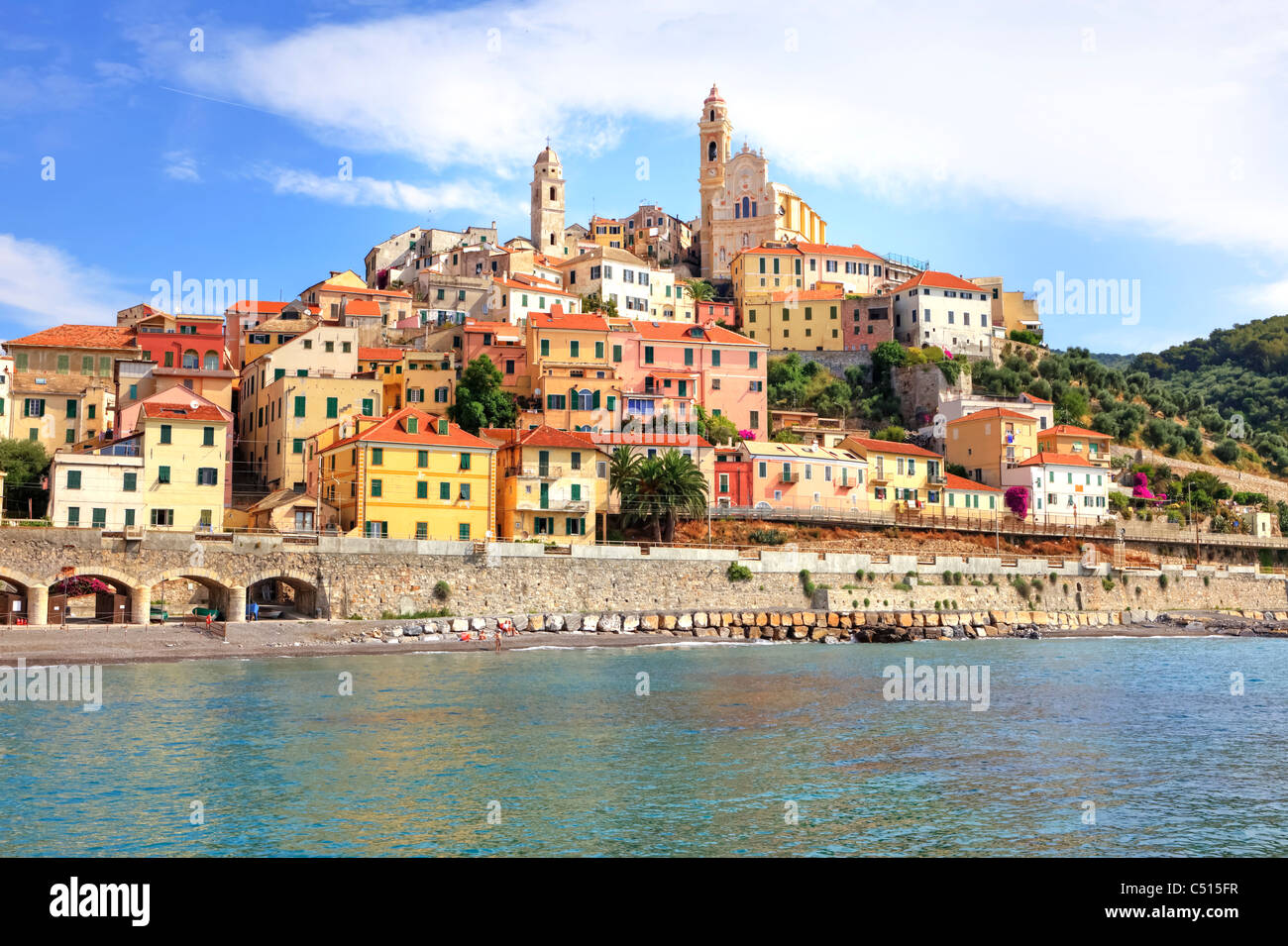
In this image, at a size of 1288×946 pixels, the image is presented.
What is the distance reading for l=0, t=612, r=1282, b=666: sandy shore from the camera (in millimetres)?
36969

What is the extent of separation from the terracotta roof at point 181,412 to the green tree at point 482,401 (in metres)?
17.1

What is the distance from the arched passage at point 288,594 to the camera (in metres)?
45.4

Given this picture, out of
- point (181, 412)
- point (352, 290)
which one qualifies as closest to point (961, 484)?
point (181, 412)

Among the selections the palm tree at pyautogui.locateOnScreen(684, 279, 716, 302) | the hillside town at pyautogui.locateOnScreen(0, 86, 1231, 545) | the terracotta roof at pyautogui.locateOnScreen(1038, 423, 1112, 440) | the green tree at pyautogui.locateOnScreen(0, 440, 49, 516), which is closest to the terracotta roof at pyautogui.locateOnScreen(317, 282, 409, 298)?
the hillside town at pyautogui.locateOnScreen(0, 86, 1231, 545)

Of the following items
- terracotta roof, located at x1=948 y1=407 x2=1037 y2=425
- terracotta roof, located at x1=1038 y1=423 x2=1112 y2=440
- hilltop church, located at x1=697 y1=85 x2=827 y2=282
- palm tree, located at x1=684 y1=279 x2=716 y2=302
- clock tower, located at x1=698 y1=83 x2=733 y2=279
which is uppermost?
clock tower, located at x1=698 y1=83 x2=733 y2=279

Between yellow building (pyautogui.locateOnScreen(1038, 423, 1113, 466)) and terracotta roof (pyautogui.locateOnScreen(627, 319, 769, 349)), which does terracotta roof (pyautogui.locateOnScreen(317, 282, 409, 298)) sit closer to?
terracotta roof (pyautogui.locateOnScreen(627, 319, 769, 349))

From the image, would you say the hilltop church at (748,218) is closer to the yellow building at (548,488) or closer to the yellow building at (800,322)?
the yellow building at (800,322)

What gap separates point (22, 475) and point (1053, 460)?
6179 centimetres

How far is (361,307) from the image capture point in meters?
87.2

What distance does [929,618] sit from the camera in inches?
2221

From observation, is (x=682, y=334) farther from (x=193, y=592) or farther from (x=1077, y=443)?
(x=193, y=592)

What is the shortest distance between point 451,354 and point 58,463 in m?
30.8

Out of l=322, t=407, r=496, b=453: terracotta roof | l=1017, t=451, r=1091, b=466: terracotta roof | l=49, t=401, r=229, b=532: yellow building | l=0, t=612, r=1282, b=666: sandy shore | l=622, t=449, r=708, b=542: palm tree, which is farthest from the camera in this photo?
l=1017, t=451, r=1091, b=466: terracotta roof
